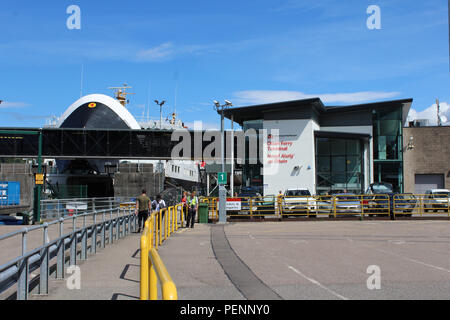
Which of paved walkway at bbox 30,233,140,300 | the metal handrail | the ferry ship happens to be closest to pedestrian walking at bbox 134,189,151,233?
paved walkway at bbox 30,233,140,300

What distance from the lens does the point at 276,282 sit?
895cm

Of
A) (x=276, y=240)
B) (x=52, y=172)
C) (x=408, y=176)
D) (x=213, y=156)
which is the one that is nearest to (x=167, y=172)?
(x=213, y=156)

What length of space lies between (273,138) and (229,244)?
27.5 meters

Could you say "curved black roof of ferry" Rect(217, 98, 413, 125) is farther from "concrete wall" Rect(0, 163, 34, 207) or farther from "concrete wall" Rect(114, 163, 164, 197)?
"concrete wall" Rect(0, 163, 34, 207)

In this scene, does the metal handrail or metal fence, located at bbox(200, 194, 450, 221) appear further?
metal fence, located at bbox(200, 194, 450, 221)

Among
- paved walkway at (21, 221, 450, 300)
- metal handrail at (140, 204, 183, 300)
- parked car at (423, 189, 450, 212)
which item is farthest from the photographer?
parked car at (423, 189, 450, 212)

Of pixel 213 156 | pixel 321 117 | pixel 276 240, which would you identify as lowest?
pixel 276 240

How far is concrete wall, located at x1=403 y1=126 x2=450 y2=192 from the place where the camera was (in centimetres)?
4522

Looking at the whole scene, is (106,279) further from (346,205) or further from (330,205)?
(346,205)

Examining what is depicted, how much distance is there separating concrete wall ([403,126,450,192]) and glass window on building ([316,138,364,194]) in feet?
17.3

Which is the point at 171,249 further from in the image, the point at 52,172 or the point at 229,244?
the point at 52,172

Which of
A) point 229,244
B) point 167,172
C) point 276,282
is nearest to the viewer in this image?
point 276,282

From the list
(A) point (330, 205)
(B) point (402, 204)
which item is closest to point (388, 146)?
(B) point (402, 204)

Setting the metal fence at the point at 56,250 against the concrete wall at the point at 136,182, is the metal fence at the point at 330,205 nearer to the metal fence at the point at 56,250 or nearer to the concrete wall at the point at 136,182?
the metal fence at the point at 56,250
